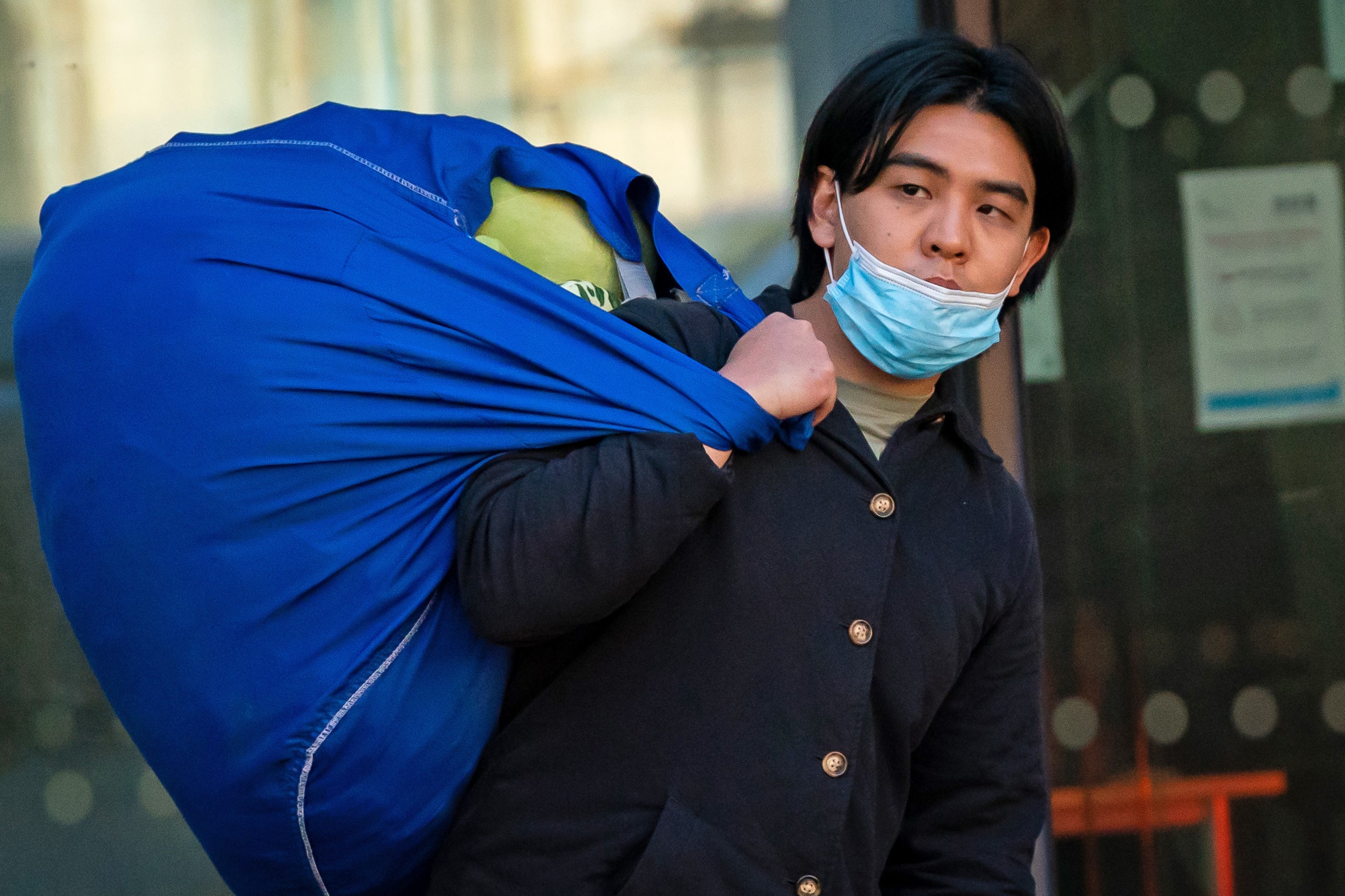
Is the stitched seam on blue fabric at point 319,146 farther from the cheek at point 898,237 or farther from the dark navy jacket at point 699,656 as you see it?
the cheek at point 898,237

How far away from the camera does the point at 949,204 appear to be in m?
1.77

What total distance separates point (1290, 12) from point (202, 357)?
270 cm

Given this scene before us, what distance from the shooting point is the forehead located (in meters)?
→ 1.78

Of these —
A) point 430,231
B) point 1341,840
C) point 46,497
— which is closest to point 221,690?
point 46,497

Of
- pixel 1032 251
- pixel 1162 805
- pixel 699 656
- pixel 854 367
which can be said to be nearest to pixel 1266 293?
pixel 1162 805

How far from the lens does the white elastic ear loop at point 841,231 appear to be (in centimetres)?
184

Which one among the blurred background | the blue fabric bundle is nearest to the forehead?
the blue fabric bundle

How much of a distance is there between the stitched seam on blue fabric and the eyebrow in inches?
24.3

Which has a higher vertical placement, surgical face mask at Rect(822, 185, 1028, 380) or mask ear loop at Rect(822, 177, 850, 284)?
mask ear loop at Rect(822, 177, 850, 284)

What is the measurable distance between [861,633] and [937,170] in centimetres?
63

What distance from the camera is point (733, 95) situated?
3037 mm

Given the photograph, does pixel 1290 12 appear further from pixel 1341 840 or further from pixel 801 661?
pixel 801 661

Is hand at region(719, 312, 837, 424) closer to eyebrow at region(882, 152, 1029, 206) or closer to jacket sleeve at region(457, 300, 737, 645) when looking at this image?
jacket sleeve at region(457, 300, 737, 645)

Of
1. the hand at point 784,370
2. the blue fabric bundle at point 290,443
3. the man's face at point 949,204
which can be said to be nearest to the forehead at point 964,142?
the man's face at point 949,204
